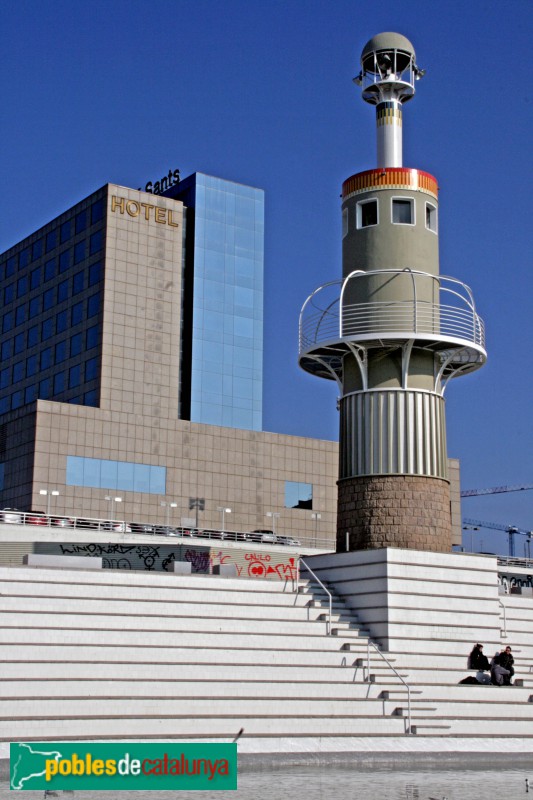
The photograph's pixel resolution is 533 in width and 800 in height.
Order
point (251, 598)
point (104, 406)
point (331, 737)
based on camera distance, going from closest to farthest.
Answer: point (331, 737)
point (251, 598)
point (104, 406)

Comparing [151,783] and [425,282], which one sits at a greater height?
[425,282]

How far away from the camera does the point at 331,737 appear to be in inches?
1185

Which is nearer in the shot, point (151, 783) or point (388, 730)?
point (151, 783)

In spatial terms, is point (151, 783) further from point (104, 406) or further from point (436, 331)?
point (104, 406)

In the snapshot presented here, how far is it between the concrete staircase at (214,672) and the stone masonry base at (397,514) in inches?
148

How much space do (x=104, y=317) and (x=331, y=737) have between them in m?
59.1

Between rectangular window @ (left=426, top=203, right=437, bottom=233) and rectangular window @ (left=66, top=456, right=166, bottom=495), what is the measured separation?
39.9m

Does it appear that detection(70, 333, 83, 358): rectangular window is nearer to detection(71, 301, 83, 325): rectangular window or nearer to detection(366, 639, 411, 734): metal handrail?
detection(71, 301, 83, 325): rectangular window

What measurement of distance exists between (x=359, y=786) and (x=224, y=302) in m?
71.1

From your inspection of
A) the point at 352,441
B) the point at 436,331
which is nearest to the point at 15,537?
→ the point at 352,441

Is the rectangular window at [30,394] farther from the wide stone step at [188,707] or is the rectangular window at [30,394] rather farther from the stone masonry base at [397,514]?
the wide stone step at [188,707]


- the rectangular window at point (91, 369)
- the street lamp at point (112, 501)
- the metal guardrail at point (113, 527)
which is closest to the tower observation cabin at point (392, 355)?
the metal guardrail at point (113, 527)

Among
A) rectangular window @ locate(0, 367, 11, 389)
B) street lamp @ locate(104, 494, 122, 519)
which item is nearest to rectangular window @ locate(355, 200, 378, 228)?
street lamp @ locate(104, 494, 122, 519)

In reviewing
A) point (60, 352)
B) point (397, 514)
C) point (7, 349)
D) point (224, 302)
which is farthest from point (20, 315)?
point (397, 514)
